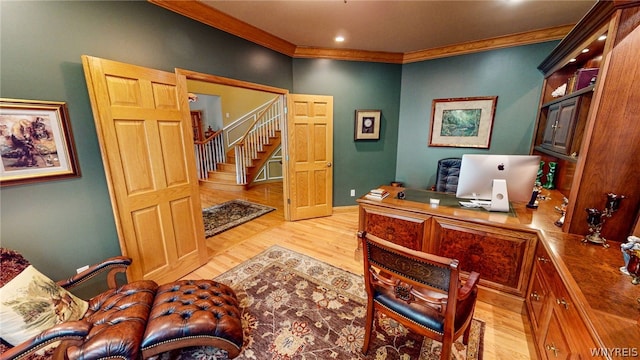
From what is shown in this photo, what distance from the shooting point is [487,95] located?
340 cm

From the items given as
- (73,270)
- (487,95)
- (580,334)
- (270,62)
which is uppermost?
(270,62)

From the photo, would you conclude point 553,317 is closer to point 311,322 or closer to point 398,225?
point 398,225

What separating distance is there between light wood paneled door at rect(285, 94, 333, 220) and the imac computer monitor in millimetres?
2215

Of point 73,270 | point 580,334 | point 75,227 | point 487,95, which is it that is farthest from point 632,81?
point 73,270

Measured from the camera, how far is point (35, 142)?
1.58 m

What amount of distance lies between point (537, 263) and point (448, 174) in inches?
75.9

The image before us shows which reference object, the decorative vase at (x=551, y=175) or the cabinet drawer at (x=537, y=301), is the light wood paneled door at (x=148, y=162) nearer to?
the cabinet drawer at (x=537, y=301)

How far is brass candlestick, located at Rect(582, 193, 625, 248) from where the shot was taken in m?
1.46

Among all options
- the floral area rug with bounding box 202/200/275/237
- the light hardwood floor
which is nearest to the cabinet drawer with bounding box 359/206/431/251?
the light hardwood floor

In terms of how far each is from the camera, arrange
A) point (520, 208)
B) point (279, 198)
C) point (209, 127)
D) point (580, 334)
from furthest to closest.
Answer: point (209, 127) < point (279, 198) < point (520, 208) < point (580, 334)

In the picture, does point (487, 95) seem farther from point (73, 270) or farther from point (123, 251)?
point (73, 270)

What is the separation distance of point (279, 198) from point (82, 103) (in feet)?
12.4

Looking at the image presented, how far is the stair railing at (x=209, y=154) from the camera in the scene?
6.55m

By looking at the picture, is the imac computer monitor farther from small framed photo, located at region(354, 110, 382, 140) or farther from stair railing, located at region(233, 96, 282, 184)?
stair railing, located at region(233, 96, 282, 184)
